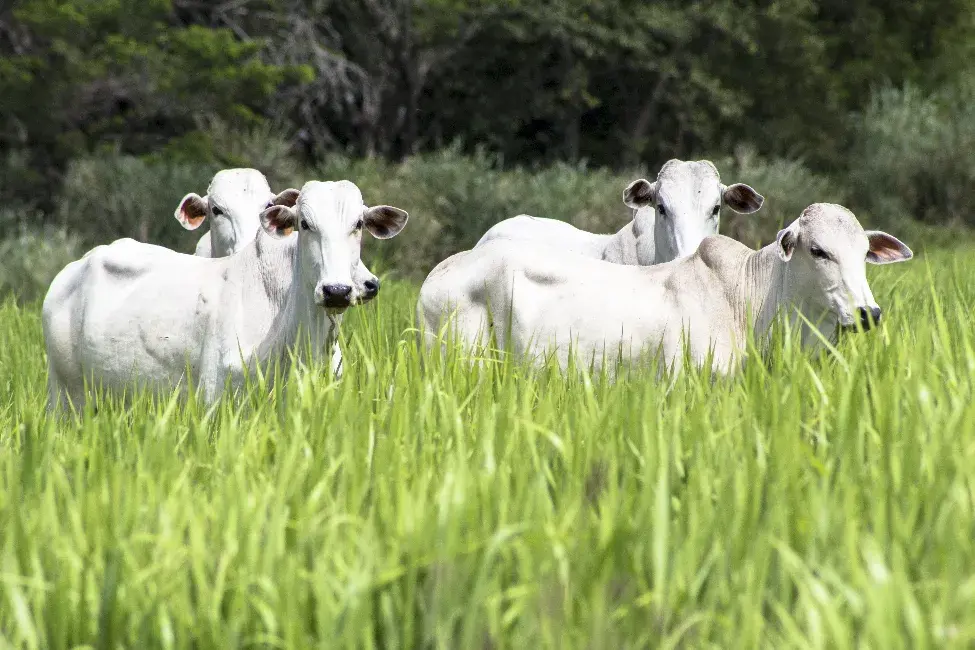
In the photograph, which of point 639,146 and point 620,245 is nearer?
point 620,245

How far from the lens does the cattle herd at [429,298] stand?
179 inches

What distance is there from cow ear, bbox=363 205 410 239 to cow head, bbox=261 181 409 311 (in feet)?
0.20

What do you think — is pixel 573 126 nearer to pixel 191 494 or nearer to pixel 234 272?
pixel 234 272

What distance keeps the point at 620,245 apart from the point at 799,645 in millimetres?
4691

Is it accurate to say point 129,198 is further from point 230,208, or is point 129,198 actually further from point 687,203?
point 687,203

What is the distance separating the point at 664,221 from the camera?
6176mm

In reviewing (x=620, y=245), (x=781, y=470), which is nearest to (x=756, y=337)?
(x=620, y=245)

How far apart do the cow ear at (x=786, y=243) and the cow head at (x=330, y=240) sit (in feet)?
4.60

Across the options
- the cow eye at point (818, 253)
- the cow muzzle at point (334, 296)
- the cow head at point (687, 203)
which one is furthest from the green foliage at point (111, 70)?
the cow eye at point (818, 253)

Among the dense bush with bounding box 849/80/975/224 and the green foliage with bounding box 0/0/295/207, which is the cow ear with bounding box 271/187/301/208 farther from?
the dense bush with bounding box 849/80/975/224

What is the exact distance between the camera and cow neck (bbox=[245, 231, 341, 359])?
4676 mm

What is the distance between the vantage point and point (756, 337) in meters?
4.79

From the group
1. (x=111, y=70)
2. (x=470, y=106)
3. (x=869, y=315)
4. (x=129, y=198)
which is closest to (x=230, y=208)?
(x=869, y=315)

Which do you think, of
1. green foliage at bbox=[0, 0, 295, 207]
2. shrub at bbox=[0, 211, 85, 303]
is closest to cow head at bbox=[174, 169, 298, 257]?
shrub at bbox=[0, 211, 85, 303]
